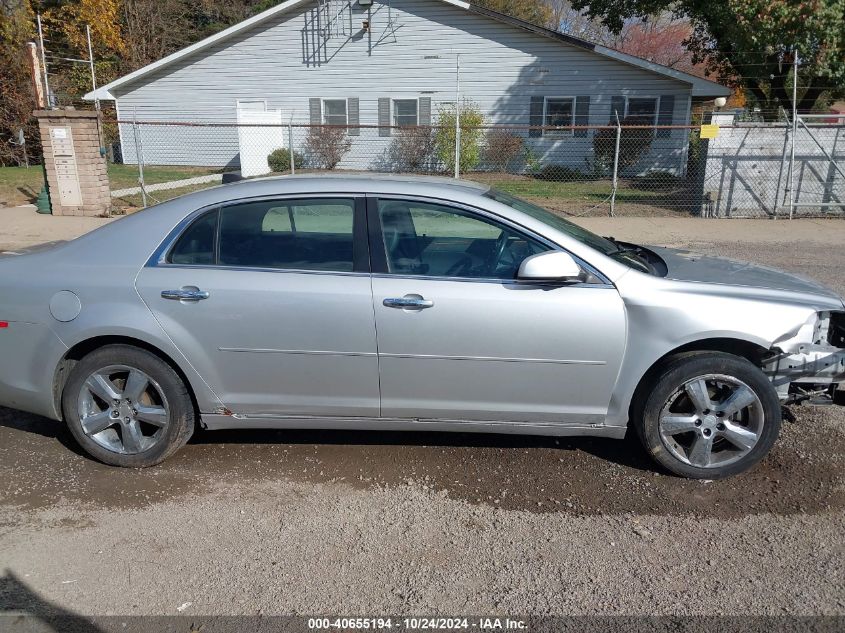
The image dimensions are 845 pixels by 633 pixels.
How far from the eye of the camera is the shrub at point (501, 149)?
839 inches

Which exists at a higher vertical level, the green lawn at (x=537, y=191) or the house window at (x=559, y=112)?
the house window at (x=559, y=112)

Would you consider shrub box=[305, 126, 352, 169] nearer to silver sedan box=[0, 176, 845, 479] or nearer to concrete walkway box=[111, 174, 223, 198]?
concrete walkway box=[111, 174, 223, 198]

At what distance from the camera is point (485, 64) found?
73.0ft

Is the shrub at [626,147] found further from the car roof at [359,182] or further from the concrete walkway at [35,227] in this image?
the car roof at [359,182]

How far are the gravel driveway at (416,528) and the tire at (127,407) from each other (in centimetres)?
15

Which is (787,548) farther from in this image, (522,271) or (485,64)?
(485,64)

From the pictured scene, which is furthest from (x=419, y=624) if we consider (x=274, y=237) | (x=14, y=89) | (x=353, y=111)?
(x=14, y=89)

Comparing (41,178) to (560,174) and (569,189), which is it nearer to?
(569,189)

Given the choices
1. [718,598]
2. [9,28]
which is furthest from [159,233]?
[9,28]

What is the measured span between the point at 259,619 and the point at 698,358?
248cm

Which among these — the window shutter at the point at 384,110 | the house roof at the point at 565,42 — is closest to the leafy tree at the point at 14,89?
the house roof at the point at 565,42

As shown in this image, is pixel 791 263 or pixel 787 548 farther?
pixel 791 263

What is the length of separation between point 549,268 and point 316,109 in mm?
21487

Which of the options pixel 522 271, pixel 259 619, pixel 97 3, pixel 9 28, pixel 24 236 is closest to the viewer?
pixel 259 619
